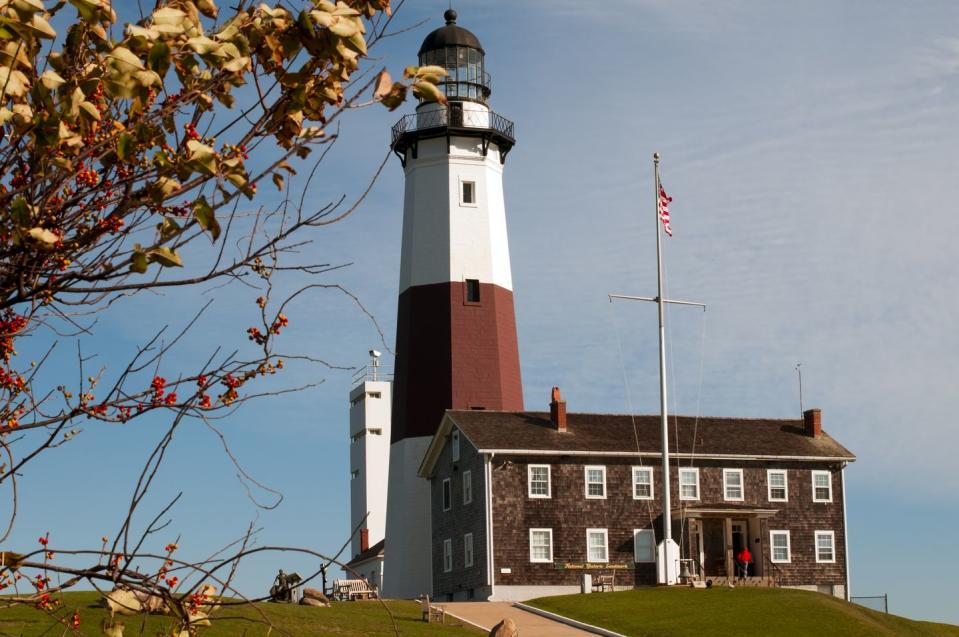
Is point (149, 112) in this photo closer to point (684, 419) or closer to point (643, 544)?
point (643, 544)

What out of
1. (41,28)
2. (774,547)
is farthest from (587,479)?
(41,28)

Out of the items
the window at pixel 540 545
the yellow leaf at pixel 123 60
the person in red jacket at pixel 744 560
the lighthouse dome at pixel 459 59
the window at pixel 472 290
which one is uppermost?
the lighthouse dome at pixel 459 59

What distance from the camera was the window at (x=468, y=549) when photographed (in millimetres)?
46688

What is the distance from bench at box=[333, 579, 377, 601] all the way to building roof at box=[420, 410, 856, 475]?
17.6 feet

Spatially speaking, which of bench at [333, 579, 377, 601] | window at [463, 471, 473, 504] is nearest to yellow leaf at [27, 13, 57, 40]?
bench at [333, 579, 377, 601]

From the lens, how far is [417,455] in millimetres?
50906

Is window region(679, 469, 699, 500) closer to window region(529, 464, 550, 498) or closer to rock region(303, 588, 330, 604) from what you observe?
window region(529, 464, 550, 498)

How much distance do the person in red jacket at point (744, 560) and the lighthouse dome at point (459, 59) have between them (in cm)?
2035

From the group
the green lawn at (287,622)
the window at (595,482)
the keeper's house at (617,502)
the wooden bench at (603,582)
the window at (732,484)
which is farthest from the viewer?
the window at (732,484)

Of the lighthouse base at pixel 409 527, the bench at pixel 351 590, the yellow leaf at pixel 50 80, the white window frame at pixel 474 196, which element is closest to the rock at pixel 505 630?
the bench at pixel 351 590

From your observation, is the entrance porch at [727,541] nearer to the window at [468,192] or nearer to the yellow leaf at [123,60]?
the window at [468,192]

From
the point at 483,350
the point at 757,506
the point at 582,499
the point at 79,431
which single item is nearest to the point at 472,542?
the point at 582,499

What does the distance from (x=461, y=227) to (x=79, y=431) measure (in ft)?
146

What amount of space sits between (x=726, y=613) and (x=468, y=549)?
39.7ft
